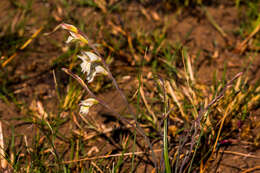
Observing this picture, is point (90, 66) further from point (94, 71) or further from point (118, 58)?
point (118, 58)

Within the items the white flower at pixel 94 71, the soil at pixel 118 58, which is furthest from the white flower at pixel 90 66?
the soil at pixel 118 58

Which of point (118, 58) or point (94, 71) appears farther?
point (118, 58)

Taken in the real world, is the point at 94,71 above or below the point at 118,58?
above

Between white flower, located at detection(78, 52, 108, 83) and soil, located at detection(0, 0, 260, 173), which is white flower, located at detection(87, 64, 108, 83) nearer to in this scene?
white flower, located at detection(78, 52, 108, 83)

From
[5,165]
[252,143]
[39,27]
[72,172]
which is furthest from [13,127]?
[252,143]

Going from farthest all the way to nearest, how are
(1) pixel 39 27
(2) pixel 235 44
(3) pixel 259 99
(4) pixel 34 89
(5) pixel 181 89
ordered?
(1) pixel 39 27 < (2) pixel 235 44 < (4) pixel 34 89 < (5) pixel 181 89 < (3) pixel 259 99

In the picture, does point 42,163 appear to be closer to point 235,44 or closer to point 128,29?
point 128,29

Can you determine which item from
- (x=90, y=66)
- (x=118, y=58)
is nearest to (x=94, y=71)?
(x=90, y=66)

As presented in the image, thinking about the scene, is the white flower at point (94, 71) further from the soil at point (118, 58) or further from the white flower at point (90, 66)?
the soil at point (118, 58)

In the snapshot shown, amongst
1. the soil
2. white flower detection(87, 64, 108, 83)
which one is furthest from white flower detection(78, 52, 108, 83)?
the soil
